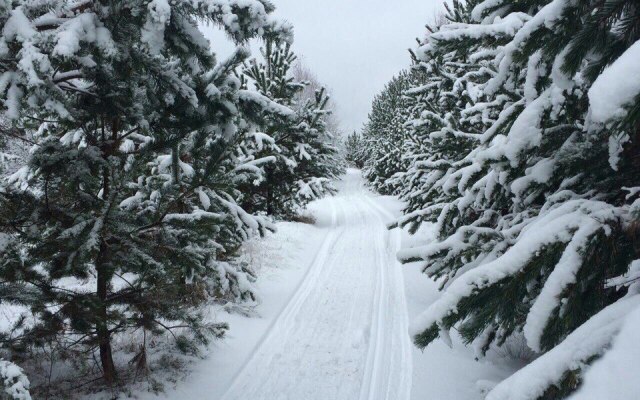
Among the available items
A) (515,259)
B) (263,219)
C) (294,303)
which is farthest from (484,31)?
(294,303)

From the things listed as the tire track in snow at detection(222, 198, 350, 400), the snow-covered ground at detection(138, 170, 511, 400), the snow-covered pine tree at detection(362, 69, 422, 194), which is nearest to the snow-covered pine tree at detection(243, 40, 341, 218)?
the tire track in snow at detection(222, 198, 350, 400)

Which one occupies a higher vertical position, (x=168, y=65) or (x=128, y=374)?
(x=168, y=65)

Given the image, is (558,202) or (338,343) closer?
(558,202)

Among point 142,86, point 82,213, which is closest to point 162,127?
point 142,86

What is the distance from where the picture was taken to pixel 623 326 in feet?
3.90

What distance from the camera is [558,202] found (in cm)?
288

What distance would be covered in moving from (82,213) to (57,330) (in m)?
1.05

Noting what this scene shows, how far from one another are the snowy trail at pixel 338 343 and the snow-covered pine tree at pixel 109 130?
1.24 meters

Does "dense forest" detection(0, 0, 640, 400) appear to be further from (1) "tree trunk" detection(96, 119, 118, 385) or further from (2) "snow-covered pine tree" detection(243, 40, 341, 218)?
(2) "snow-covered pine tree" detection(243, 40, 341, 218)

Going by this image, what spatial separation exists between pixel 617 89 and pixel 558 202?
208 centimetres

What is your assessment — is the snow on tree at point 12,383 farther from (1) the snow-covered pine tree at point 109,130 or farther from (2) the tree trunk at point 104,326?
(2) the tree trunk at point 104,326

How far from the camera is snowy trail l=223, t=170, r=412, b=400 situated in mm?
4473

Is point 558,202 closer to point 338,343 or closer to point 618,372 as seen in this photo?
point 618,372

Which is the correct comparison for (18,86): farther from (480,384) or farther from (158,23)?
(480,384)
